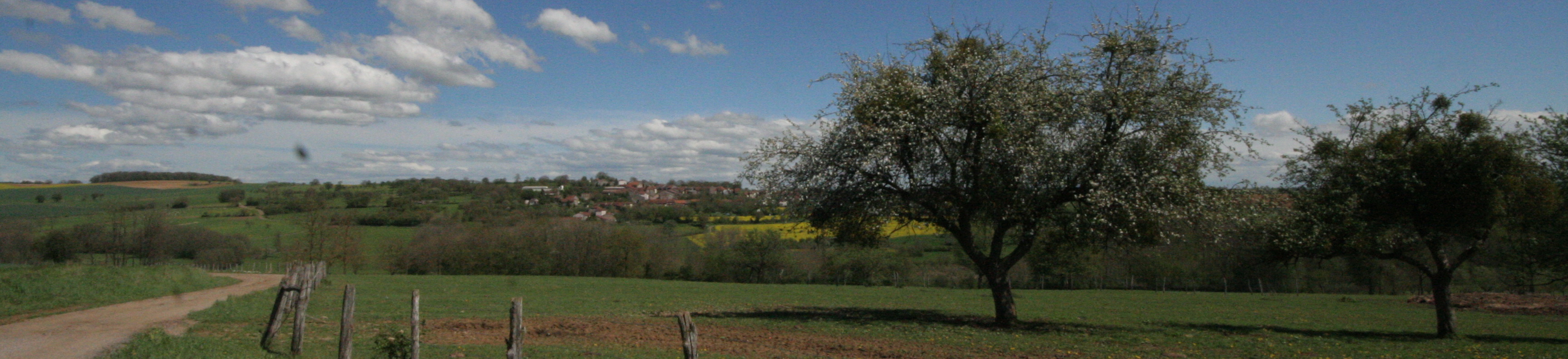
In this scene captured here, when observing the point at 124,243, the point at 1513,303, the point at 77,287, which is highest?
the point at 1513,303

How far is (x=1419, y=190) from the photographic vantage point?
716 inches

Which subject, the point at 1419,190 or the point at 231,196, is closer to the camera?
the point at 1419,190

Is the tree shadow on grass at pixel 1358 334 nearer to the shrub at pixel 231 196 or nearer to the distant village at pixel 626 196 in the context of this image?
the distant village at pixel 626 196

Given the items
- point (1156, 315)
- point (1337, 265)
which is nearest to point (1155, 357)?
point (1156, 315)

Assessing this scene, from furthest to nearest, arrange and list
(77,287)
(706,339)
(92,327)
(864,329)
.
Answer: (77,287) < (864,329) < (92,327) < (706,339)

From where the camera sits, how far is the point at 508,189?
13675 centimetres

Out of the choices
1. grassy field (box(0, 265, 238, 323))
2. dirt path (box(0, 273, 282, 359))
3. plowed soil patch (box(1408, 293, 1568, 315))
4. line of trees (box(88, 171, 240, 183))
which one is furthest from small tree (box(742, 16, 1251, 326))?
line of trees (box(88, 171, 240, 183))

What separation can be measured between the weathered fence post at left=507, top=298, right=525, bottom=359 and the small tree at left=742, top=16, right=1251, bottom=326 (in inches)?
376

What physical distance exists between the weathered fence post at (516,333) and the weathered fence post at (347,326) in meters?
3.13

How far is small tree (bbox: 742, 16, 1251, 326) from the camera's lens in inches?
631

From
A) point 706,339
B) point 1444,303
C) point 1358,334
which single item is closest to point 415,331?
point 706,339

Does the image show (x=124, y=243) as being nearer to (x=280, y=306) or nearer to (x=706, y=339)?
(x=280, y=306)

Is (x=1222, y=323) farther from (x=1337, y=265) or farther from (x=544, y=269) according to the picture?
(x=544, y=269)

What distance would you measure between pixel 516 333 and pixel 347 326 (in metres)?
3.67
